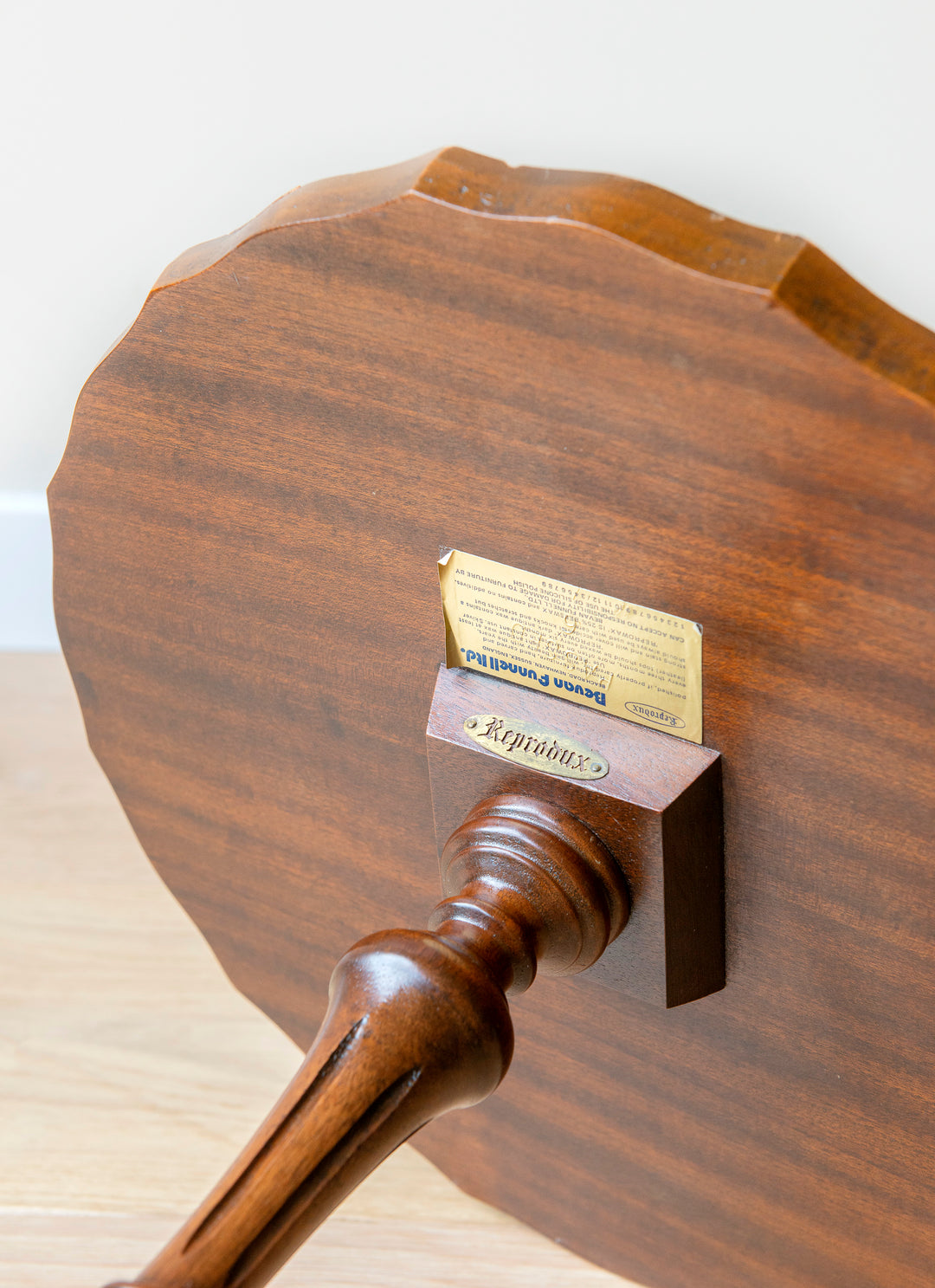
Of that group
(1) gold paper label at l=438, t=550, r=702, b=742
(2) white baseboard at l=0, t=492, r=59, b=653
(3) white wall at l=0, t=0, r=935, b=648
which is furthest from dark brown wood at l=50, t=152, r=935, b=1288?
(2) white baseboard at l=0, t=492, r=59, b=653

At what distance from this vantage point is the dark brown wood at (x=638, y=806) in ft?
1.39

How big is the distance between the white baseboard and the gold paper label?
1.69ft

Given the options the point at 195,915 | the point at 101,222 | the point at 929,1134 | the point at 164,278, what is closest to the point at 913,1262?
the point at 929,1134

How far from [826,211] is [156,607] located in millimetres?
347

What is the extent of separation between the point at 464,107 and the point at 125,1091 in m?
0.55

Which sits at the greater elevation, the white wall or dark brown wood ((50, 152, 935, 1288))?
the white wall

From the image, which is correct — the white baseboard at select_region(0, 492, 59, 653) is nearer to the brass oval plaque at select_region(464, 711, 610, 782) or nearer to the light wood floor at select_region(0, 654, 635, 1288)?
the light wood floor at select_region(0, 654, 635, 1288)

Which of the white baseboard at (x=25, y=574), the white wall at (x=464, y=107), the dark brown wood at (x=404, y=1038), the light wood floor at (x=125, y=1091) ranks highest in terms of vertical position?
the white wall at (x=464, y=107)

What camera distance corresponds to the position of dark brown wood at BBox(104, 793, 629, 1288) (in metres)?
0.39

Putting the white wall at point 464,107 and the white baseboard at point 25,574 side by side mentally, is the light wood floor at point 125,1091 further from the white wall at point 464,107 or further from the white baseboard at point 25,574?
the white wall at point 464,107

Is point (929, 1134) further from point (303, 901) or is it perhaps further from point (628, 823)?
point (303, 901)

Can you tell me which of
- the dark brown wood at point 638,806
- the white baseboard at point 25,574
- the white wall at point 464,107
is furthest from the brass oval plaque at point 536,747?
the white baseboard at point 25,574

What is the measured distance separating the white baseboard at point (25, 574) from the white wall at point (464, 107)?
207 millimetres

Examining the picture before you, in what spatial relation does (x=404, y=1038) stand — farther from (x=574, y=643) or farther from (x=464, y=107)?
(x=464, y=107)
